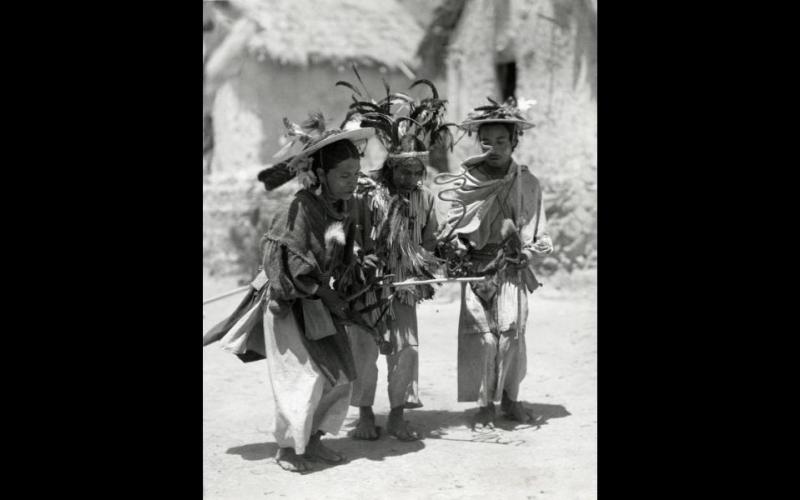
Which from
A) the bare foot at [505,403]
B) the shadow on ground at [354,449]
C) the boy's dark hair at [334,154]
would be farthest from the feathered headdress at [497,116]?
the shadow on ground at [354,449]

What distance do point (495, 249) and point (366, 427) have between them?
1583 mm

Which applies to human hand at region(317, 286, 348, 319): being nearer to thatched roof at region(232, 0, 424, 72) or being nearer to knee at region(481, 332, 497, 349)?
knee at region(481, 332, 497, 349)

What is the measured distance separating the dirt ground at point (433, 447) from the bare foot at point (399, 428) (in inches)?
2.2

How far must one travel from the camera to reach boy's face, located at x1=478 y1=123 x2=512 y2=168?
6.57 m

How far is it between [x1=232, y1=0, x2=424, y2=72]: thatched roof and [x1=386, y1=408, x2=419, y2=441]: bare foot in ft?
23.7

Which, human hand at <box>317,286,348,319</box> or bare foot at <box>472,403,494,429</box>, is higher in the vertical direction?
human hand at <box>317,286,348,319</box>

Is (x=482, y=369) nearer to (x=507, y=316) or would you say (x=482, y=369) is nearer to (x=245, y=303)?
(x=507, y=316)

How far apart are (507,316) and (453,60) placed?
23.7 ft

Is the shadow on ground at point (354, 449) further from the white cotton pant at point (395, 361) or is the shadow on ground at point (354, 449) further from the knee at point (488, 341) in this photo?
the knee at point (488, 341)

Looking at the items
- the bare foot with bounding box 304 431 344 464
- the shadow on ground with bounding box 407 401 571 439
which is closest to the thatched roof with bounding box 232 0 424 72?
the shadow on ground with bounding box 407 401 571 439

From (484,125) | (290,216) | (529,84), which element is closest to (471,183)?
(484,125)

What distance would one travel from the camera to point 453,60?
1295cm

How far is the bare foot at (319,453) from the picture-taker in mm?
5766

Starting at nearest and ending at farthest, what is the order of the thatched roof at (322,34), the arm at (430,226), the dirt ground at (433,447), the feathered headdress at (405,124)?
the dirt ground at (433,447)
the feathered headdress at (405,124)
the arm at (430,226)
the thatched roof at (322,34)
